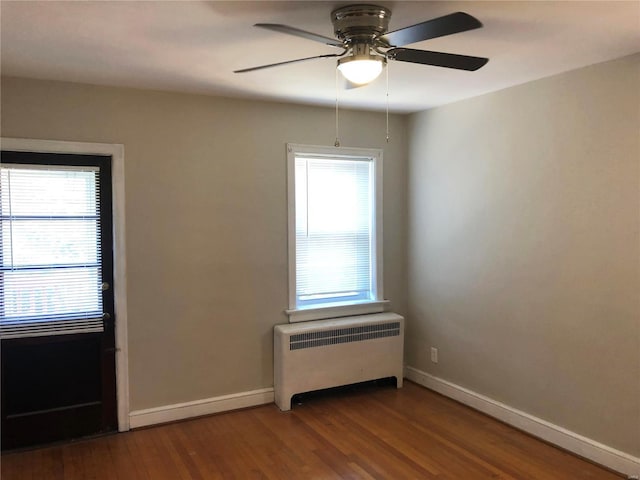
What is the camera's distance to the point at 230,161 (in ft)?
13.7

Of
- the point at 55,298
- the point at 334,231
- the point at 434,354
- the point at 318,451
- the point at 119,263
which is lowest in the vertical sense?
the point at 318,451

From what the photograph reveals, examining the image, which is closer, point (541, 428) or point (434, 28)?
point (434, 28)

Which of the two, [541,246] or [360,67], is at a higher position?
[360,67]

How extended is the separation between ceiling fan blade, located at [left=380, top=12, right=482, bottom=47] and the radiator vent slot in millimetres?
2648

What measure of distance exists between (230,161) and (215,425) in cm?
202

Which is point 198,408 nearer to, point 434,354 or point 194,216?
point 194,216

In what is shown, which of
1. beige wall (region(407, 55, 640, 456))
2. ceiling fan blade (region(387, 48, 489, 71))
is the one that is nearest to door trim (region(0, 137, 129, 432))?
ceiling fan blade (region(387, 48, 489, 71))

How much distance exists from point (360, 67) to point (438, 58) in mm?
379

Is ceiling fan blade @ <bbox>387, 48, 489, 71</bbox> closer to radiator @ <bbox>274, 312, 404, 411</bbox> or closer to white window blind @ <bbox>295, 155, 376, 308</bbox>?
white window blind @ <bbox>295, 155, 376, 308</bbox>

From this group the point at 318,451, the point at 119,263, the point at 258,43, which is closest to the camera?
the point at 258,43

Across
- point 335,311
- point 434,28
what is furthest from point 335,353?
point 434,28

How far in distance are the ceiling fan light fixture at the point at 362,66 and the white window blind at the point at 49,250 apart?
7.19 feet

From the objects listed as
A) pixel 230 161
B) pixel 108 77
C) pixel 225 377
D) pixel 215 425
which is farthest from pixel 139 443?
pixel 108 77

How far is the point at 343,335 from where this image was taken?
4453mm
